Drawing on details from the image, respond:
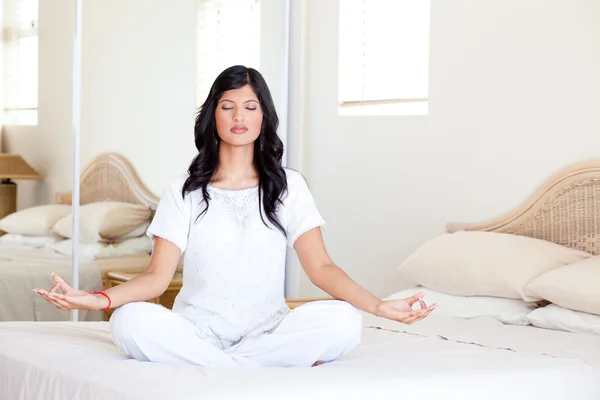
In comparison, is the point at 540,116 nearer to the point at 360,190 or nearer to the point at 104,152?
the point at 360,190

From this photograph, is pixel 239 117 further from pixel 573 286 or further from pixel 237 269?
pixel 573 286

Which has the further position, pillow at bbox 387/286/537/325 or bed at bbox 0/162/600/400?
pillow at bbox 387/286/537/325

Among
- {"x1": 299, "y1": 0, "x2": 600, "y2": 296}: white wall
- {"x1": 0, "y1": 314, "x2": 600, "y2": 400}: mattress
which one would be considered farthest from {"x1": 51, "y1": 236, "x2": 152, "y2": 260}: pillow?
{"x1": 0, "y1": 314, "x2": 600, "y2": 400}: mattress

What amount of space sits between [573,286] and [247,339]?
1.18 metres

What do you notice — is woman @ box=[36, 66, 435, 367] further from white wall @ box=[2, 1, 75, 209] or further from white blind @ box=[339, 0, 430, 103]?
white blind @ box=[339, 0, 430, 103]

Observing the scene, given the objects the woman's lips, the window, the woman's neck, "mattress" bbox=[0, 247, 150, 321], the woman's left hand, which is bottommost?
"mattress" bbox=[0, 247, 150, 321]

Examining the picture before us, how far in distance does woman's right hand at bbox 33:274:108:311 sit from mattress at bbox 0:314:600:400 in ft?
0.42

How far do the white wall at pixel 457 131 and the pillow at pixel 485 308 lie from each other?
576mm

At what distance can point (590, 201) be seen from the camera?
3377 millimetres

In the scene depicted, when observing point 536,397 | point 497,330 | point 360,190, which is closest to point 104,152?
point 360,190

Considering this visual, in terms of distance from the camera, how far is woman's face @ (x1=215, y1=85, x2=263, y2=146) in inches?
94.8

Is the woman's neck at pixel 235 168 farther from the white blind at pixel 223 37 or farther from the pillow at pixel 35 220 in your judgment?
the white blind at pixel 223 37

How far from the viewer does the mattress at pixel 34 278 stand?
142 inches

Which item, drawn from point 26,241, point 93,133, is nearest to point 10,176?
point 26,241
